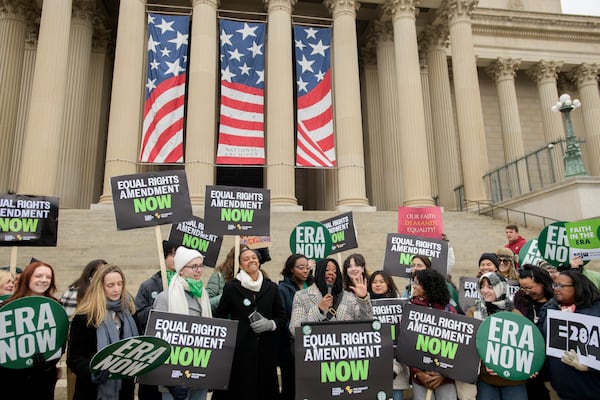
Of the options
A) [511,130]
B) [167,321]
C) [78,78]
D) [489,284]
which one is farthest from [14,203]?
[511,130]

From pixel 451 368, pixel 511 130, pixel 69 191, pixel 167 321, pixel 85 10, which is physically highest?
pixel 85 10

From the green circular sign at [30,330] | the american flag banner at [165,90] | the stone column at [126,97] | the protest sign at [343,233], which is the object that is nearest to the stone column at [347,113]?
the american flag banner at [165,90]

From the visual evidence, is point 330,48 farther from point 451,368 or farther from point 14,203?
point 451,368

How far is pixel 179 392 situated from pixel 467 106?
757 inches

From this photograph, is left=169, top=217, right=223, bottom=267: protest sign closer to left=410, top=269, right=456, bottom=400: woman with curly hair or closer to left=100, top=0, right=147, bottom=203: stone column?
left=410, top=269, right=456, bottom=400: woman with curly hair

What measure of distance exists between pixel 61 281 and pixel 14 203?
4.35 meters

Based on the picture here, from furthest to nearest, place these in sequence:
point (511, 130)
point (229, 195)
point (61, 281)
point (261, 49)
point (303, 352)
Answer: point (511, 130), point (261, 49), point (61, 281), point (229, 195), point (303, 352)

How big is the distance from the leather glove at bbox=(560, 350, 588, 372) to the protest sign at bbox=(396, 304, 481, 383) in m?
0.71

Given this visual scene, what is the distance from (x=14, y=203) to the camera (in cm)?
638

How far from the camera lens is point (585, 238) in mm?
6922

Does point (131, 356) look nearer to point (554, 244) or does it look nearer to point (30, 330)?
point (30, 330)

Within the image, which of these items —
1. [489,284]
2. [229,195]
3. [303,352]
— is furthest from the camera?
[229,195]

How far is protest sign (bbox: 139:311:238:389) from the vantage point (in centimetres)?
389

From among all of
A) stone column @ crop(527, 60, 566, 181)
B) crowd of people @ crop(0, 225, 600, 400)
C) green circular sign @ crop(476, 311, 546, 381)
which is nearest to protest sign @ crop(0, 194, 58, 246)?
crowd of people @ crop(0, 225, 600, 400)
